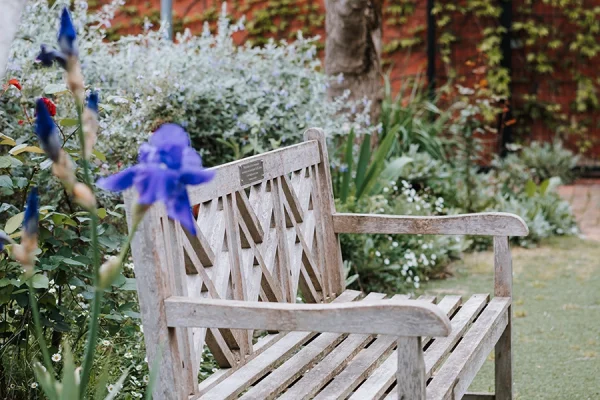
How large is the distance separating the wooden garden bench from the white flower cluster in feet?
3.85

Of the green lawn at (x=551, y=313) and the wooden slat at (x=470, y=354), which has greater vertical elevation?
the wooden slat at (x=470, y=354)

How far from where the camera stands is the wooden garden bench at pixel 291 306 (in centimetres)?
190

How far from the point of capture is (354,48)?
609 centimetres

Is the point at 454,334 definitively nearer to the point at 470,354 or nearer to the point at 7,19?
the point at 470,354

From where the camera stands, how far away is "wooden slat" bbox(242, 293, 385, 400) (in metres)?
2.20

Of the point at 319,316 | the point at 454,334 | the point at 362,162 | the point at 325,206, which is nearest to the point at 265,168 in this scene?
the point at 325,206

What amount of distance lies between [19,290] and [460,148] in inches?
216

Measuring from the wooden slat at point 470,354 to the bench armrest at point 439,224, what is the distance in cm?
26

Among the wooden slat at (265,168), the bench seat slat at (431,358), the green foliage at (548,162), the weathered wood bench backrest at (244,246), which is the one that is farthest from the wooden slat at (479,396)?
the green foliage at (548,162)

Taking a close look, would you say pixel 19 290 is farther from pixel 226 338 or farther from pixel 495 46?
pixel 495 46

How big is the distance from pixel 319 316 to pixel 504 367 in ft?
4.91

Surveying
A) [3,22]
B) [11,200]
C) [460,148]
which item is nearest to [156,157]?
[3,22]

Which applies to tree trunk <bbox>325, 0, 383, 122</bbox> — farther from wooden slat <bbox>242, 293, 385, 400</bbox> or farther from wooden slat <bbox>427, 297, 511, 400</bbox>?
wooden slat <bbox>242, 293, 385, 400</bbox>

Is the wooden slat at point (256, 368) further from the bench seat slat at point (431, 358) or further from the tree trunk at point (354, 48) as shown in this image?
the tree trunk at point (354, 48)
